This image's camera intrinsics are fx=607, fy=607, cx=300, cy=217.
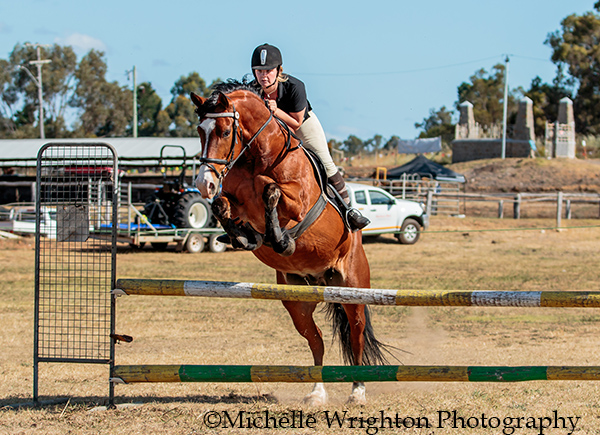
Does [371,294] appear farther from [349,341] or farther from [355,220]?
[349,341]

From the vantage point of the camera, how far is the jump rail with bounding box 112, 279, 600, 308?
3734 mm

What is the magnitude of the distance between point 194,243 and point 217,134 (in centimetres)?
1240

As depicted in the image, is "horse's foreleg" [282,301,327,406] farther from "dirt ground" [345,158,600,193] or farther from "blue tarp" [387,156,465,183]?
"dirt ground" [345,158,600,193]

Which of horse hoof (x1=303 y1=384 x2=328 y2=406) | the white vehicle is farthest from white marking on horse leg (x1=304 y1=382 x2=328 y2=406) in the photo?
the white vehicle

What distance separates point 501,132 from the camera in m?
48.5

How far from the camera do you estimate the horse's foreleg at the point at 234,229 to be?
4.23m

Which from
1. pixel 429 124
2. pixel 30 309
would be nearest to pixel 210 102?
pixel 30 309

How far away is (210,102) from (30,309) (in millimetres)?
6596

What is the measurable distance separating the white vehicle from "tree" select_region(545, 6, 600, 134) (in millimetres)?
43555

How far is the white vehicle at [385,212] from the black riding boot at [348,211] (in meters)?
11.8

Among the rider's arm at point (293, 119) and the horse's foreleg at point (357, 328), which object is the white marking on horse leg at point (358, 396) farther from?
the rider's arm at point (293, 119)

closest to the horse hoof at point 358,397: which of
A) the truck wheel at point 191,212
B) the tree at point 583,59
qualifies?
the truck wheel at point 191,212

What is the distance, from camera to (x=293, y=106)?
16.7ft

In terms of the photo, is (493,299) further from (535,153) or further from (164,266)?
(535,153)
